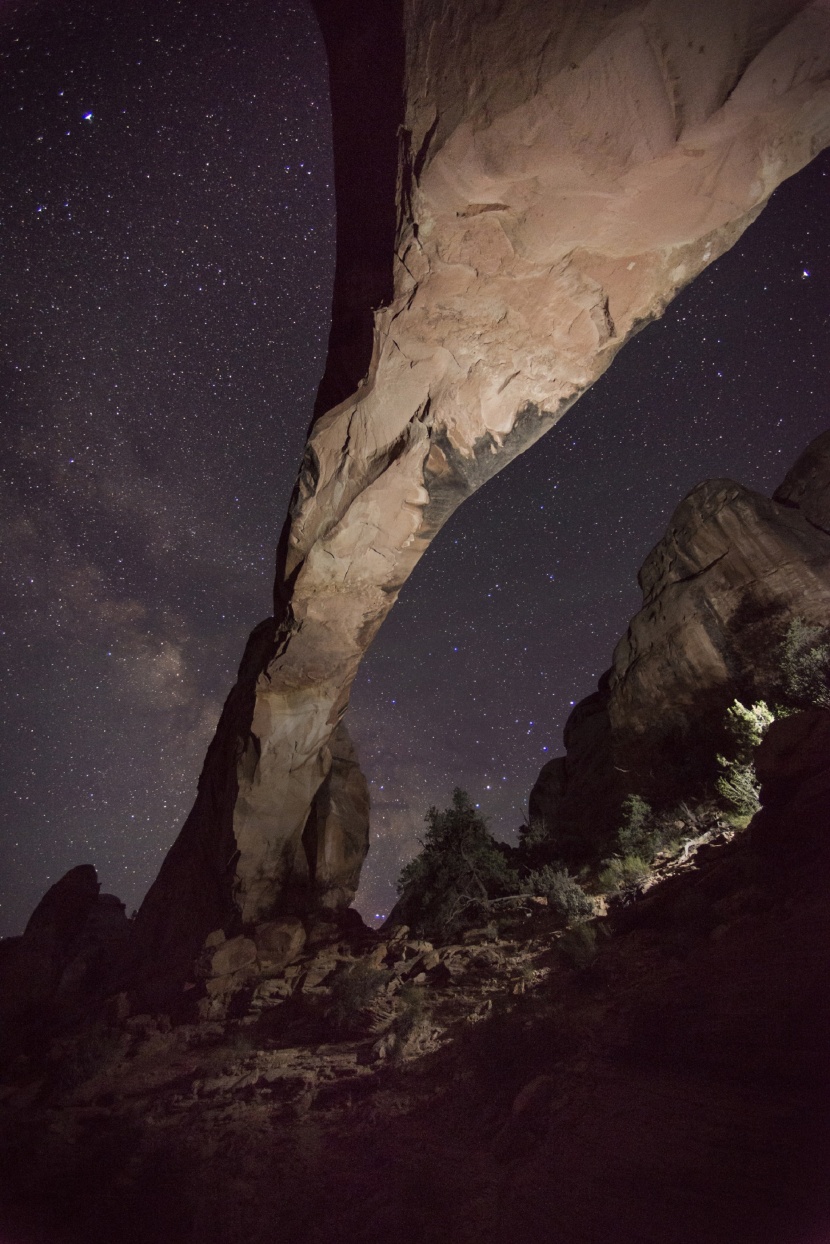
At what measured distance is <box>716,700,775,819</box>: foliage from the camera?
28.6 ft

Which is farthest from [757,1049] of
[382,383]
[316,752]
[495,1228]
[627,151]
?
[316,752]

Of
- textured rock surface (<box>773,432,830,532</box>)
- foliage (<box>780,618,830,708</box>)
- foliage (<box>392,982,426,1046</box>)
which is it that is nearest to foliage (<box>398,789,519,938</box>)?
foliage (<box>392,982,426,1046</box>)

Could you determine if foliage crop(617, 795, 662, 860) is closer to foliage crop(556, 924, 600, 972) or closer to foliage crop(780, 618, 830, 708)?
foliage crop(556, 924, 600, 972)

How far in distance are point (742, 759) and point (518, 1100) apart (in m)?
9.25

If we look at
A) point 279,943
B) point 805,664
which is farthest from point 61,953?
point 805,664

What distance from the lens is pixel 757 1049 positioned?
375 cm

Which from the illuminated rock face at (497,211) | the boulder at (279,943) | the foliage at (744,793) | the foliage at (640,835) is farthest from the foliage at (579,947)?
the illuminated rock face at (497,211)

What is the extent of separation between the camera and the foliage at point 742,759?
344 inches

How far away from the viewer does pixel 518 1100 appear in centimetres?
431

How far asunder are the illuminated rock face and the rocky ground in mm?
6577

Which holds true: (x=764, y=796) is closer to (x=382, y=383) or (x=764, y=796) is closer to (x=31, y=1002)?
(x=382, y=383)

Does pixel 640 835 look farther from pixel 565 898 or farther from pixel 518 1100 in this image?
pixel 518 1100

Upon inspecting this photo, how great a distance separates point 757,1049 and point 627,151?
8.20 metres

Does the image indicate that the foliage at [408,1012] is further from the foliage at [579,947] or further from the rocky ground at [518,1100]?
the foliage at [579,947]
